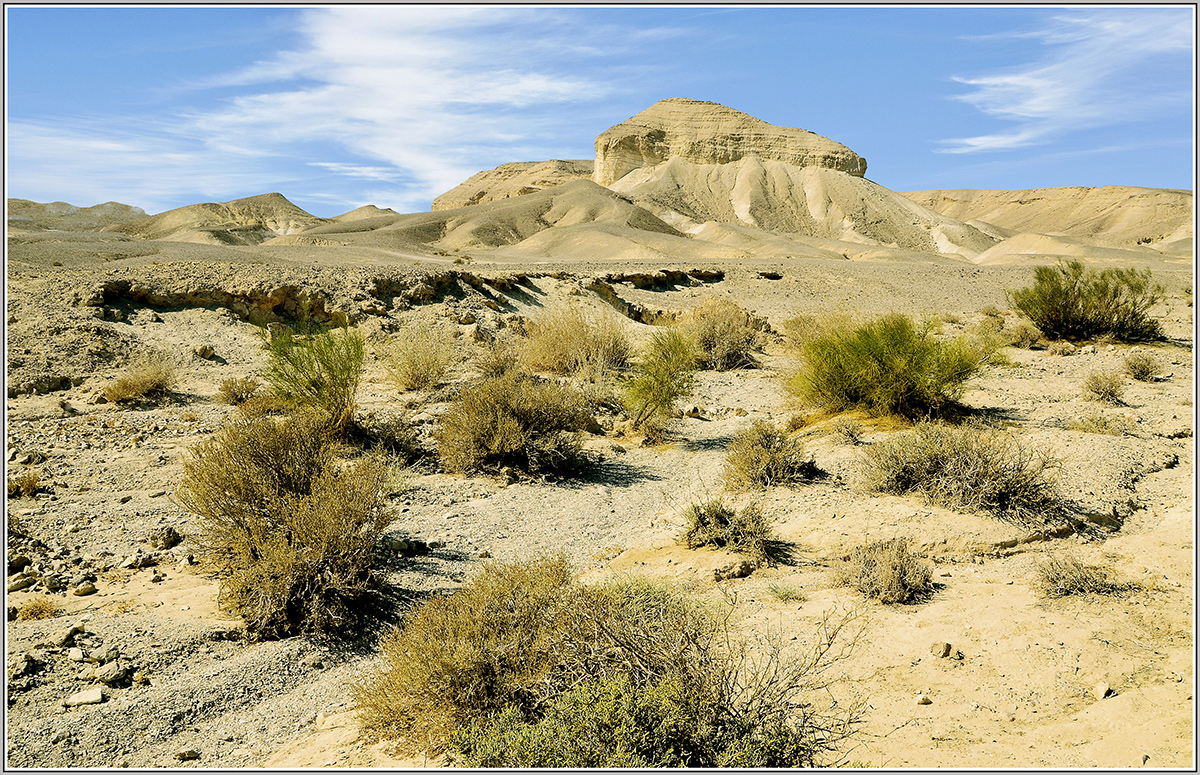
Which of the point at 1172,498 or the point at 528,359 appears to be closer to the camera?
the point at 1172,498

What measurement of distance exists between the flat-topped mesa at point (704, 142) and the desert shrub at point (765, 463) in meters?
81.5

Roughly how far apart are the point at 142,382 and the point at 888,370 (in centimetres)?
1030

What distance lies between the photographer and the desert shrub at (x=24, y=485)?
6.96 m

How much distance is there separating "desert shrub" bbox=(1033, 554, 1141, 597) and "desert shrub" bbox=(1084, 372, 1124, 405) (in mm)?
6927

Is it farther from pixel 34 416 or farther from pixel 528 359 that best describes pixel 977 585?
pixel 34 416

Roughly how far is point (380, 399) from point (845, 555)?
779 cm

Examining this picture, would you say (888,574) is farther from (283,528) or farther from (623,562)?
(283,528)

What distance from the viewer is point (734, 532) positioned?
6.41 m

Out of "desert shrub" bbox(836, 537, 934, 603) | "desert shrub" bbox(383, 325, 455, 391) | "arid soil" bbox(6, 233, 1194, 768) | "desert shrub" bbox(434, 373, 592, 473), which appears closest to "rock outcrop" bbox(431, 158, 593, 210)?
"desert shrub" bbox(383, 325, 455, 391)

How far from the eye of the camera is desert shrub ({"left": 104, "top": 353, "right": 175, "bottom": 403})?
10.2m

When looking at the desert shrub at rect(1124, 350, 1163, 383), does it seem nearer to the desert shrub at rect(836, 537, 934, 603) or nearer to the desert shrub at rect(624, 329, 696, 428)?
the desert shrub at rect(624, 329, 696, 428)

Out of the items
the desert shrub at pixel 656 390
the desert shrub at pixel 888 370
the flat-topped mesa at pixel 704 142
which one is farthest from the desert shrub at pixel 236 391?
the flat-topped mesa at pixel 704 142

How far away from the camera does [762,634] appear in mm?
4691

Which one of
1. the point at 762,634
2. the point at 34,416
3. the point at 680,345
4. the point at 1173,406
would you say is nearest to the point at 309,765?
the point at 762,634
